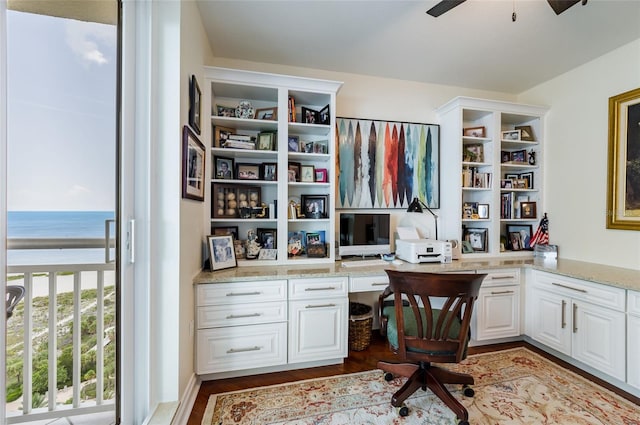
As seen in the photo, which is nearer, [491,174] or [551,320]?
[551,320]

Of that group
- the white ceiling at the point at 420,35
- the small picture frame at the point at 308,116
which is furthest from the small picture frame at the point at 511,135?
the small picture frame at the point at 308,116

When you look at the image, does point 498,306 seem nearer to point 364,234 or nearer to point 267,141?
point 364,234

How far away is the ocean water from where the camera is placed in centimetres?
81

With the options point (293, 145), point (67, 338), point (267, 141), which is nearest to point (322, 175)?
point (293, 145)

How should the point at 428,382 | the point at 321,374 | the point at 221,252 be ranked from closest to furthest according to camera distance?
1. the point at 428,382
2. the point at 321,374
3. the point at 221,252

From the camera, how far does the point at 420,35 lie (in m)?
2.22

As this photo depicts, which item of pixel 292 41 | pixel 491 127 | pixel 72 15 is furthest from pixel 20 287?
pixel 491 127

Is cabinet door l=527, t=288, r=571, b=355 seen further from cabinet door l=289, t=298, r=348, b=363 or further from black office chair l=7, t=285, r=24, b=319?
black office chair l=7, t=285, r=24, b=319

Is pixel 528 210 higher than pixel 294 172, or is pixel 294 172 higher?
pixel 294 172

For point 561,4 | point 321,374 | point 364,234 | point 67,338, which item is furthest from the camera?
point 364,234

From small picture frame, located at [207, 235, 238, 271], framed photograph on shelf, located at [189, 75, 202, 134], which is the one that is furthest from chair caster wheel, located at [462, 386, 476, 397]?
framed photograph on shelf, located at [189, 75, 202, 134]

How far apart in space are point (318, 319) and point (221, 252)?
0.93 m

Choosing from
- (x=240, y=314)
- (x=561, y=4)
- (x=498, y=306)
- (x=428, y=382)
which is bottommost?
(x=428, y=382)

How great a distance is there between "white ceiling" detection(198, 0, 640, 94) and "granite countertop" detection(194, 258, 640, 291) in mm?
1764
